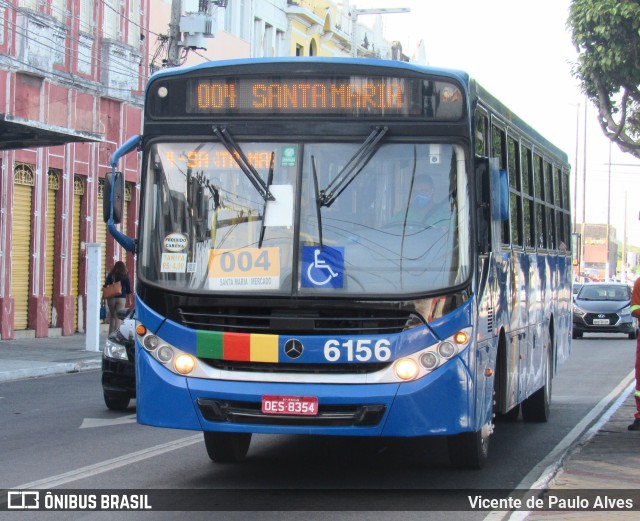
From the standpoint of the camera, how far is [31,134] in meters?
22.5

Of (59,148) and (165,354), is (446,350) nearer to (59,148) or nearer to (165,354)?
(165,354)

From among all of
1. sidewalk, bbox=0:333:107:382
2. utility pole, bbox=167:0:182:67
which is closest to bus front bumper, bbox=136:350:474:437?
sidewalk, bbox=0:333:107:382

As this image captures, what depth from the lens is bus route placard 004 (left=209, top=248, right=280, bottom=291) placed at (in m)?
8.72

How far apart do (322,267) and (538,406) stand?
5.96m

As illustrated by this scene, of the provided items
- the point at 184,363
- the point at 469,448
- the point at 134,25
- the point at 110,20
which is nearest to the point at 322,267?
the point at 184,363

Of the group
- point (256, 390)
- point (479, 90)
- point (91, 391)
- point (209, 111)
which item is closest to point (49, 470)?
point (256, 390)

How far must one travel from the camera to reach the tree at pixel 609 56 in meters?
31.8

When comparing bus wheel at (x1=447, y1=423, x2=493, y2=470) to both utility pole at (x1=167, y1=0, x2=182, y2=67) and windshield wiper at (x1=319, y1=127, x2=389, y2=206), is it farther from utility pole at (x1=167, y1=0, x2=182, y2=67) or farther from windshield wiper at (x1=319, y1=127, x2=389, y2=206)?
utility pole at (x1=167, y1=0, x2=182, y2=67)

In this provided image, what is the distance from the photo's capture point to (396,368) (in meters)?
8.56

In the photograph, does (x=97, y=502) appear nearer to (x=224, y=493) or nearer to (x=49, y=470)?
(x=224, y=493)

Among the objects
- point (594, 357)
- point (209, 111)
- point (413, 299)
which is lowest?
point (594, 357)

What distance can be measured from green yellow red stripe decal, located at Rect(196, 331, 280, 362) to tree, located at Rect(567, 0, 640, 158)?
2481 cm

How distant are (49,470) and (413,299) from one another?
3306mm

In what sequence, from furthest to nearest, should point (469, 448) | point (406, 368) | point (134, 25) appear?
1. point (134, 25)
2. point (469, 448)
3. point (406, 368)
